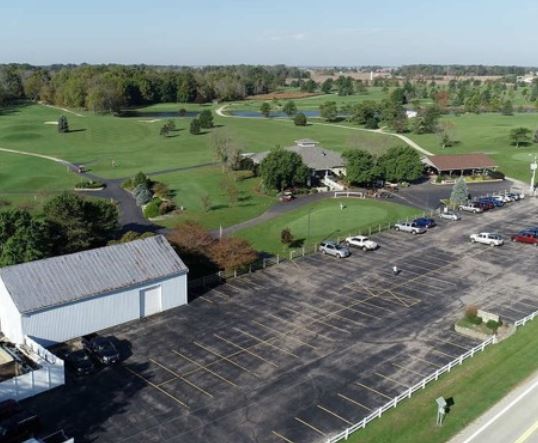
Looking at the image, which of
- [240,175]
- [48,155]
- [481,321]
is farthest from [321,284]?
[48,155]

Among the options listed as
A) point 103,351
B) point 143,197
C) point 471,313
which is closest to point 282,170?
point 143,197

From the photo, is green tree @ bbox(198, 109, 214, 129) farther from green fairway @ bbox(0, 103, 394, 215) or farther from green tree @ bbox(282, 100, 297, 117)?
green tree @ bbox(282, 100, 297, 117)

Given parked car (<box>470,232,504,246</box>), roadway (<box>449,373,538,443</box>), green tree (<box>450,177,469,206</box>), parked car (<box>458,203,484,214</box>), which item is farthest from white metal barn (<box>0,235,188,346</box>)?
green tree (<box>450,177,469,206</box>)

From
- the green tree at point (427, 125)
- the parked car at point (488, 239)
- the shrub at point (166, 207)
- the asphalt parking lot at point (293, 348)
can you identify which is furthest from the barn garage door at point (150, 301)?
the green tree at point (427, 125)

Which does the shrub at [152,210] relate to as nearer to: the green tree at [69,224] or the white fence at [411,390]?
the green tree at [69,224]

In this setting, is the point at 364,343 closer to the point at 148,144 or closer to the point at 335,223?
the point at 335,223
